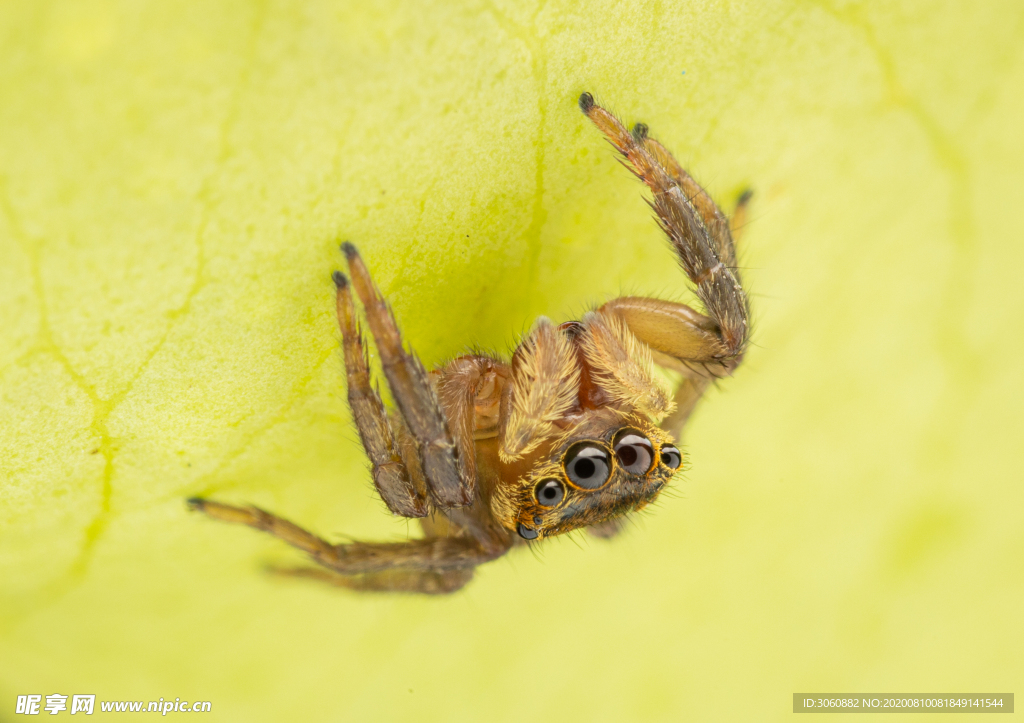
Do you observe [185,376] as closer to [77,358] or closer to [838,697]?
[77,358]

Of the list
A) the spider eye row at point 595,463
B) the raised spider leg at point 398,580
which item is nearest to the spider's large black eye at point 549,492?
the spider eye row at point 595,463

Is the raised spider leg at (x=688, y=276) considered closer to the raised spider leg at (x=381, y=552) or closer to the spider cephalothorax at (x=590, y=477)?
the spider cephalothorax at (x=590, y=477)

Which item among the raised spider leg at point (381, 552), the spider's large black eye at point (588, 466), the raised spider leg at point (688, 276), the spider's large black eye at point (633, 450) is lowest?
the raised spider leg at point (381, 552)

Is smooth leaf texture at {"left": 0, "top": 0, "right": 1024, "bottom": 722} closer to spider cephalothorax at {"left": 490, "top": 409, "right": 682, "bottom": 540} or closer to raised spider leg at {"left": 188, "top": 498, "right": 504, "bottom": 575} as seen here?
raised spider leg at {"left": 188, "top": 498, "right": 504, "bottom": 575}

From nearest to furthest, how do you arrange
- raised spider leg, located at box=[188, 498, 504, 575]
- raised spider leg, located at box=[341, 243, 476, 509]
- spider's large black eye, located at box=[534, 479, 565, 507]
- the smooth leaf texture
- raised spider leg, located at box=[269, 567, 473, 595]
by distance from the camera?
1. the smooth leaf texture
2. raised spider leg, located at box=[341, 243, 476, 509]
3. spider's large black eye, located at box=[534, 479, 565, 507]
4. raised spider leg, located at box=[188, 498, 504, 575]
5. raised spider leg, located at box=[269, 567, 473, 595]

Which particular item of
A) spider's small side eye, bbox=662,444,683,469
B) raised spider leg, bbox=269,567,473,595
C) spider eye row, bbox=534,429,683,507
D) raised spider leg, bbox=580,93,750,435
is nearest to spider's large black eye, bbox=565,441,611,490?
spider eye row, bbox=534,429,683,507

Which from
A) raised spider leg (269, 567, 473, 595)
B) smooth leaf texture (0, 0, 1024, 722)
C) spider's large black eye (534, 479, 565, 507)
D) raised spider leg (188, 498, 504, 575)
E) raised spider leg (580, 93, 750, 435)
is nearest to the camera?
smooth leaf texture (0, 0, 1024, 722)
